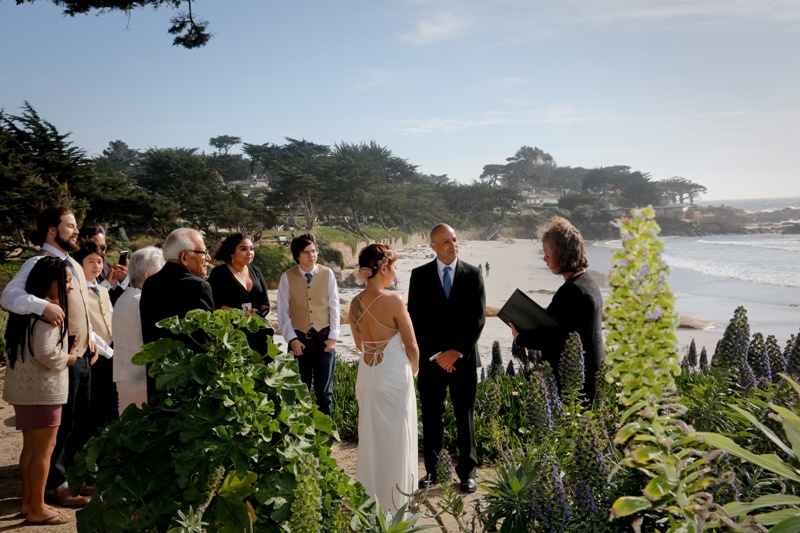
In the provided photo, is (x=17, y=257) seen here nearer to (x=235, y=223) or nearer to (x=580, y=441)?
(x=235, y=223)

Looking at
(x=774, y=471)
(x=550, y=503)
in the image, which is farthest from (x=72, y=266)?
(x=774, y=471)

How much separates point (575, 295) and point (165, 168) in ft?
136

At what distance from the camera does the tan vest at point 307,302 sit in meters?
6.54

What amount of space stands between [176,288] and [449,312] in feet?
7.42

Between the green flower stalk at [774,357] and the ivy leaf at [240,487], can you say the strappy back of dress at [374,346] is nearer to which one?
the ivy leaf at [240,487]

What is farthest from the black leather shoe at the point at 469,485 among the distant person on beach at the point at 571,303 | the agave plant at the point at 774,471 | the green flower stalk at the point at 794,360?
the agave plant at the point at 774,471

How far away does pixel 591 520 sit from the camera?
2012 millimetres

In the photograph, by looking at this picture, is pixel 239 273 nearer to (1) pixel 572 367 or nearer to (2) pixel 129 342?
(2) pixel 129 342

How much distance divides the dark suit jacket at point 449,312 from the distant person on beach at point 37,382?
8.95 ft

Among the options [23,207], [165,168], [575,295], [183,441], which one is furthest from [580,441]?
[165,168]

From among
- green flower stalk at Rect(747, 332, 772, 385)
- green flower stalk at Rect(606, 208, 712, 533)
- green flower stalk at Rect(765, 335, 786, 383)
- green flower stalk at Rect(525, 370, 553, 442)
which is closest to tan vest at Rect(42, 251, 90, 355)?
green flower stalk at Rect(525, 370, 553, 442)

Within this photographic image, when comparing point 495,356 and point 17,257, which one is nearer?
point 495,356

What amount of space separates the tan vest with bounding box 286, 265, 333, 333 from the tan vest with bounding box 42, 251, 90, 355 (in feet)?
6.98

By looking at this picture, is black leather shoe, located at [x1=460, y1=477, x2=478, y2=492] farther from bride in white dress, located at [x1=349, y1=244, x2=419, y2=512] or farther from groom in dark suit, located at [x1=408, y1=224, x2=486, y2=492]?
bride in white dress, located at [x1=349, y1=244, x2=419, y2=512]
